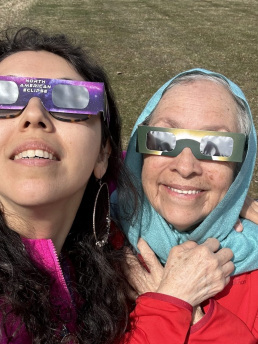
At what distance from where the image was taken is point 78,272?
8.93ft

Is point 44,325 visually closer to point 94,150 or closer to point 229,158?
point 94,150

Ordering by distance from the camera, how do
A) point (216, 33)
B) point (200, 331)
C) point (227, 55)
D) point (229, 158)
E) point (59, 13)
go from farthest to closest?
1. point (59, 13)
2. point (216, 33)
3. point (227, 55)
4. point (229, 158)
5. point (200, 331)

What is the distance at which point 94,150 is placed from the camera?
7.85 feet

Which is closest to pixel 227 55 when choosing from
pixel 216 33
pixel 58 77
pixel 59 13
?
pixel 216 33

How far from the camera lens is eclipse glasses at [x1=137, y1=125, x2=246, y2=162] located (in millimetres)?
2830

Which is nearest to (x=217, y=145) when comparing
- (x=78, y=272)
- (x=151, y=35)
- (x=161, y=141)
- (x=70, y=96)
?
(x=161, y=141)

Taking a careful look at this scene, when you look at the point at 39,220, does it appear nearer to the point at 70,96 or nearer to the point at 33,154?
the point at 33,154

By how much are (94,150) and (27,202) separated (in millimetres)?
488

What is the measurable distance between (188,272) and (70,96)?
4.21ft

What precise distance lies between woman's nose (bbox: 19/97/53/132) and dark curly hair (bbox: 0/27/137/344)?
460 millimetres

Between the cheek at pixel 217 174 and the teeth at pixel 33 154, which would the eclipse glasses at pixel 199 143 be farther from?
the teeth at pixel 33 154

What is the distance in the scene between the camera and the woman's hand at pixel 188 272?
8.63 ft

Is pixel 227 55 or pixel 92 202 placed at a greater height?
pixel 92 202

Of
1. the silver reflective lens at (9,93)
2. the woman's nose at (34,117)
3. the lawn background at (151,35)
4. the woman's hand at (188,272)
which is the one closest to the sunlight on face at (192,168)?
the woman's hand at (188,272)
